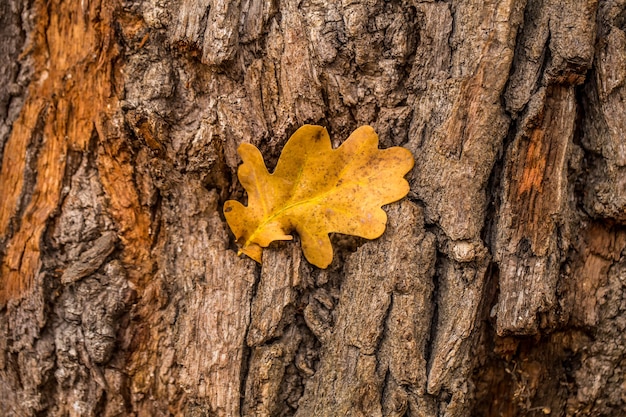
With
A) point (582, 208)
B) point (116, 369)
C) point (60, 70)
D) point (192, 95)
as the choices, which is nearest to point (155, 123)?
point (192, 95)

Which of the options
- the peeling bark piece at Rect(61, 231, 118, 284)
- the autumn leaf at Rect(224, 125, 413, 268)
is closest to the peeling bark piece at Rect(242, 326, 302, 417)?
the autumn leaf at Rect(224, 125, 413, 268)

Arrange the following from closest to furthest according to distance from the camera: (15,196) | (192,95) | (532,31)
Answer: (532,31), (192,95), (15,196)

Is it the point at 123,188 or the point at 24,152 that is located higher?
the point at 24,152

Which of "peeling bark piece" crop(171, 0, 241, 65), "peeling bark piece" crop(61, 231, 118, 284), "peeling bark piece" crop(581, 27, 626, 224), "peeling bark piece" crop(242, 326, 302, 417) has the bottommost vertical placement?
"peeling bark piece" crop(242, 326, 302, 417)

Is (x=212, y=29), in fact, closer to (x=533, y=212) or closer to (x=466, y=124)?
(x=466, y=124)

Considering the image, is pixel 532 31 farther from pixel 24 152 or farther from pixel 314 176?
Answer: pixel 24 152

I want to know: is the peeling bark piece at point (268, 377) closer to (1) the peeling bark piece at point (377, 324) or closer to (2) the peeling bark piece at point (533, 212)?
(1) the peeling bark piece at point (377, 324)

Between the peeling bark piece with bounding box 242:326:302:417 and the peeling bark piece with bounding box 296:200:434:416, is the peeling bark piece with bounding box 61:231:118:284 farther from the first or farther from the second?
the peeling bark piece with bounding box 296:200:434:416
